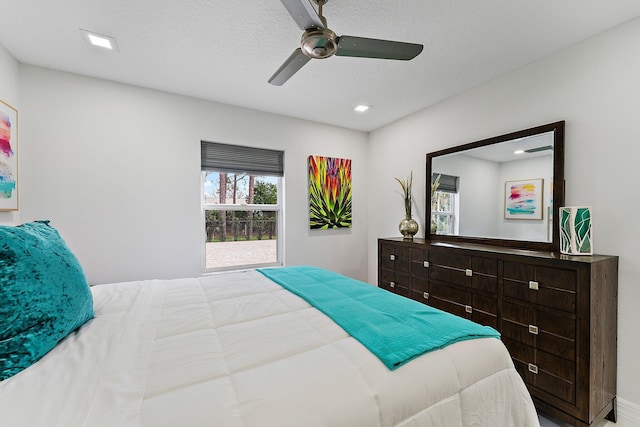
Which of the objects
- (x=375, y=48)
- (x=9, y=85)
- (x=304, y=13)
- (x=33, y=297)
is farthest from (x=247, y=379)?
(x=9, y=85)

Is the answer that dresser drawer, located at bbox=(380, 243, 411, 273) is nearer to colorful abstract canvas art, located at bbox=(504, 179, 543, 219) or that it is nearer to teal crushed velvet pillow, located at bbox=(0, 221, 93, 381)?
colorful abstract canvas art, located at bbox=(504, 179, 543, 219)

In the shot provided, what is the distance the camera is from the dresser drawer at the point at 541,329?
5.26ft

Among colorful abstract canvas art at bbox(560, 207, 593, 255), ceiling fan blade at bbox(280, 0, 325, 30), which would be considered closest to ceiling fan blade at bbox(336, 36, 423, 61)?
ceiling fan blade at bbox(280, 0, 325, 30)

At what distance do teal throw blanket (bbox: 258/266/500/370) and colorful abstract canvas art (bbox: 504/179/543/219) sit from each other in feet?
4.87

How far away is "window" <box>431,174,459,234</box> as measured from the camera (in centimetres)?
281

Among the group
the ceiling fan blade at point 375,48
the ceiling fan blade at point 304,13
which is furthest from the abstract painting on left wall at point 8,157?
the ceiling fan blade at point 375,48

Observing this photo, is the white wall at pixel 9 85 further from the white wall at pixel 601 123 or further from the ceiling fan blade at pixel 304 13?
the white wall at pixel 601 123

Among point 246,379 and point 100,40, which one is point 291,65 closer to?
point 100,40

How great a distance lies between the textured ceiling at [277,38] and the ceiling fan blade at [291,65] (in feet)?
1.01

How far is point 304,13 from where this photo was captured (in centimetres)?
122

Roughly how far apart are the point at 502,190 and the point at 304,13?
2.22 metres

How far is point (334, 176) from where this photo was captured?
3.67 meters

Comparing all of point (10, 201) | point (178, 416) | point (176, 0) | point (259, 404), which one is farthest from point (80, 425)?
point (10, 201)

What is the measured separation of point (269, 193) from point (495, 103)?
8.47ft
